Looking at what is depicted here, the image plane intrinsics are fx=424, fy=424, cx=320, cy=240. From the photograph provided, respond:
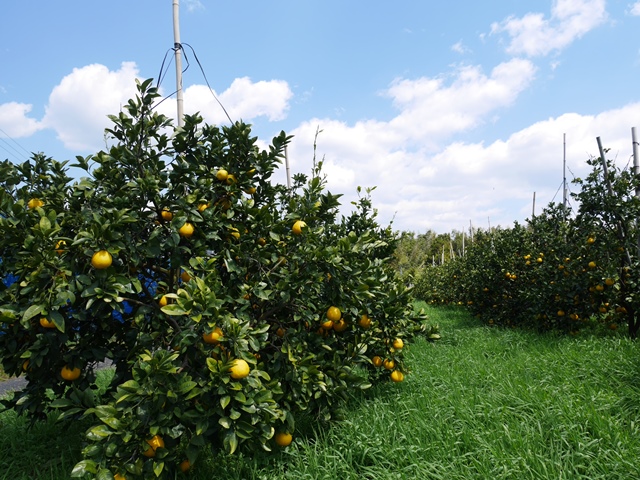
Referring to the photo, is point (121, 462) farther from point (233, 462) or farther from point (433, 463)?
point (433, 463)

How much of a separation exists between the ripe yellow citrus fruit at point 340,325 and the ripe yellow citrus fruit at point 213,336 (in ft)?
2.69

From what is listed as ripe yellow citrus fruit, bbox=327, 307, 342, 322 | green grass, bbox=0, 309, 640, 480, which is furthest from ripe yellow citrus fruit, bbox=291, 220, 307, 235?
green grass, bbox=0, 309, 640, 480

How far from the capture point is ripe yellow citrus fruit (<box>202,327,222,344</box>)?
1.76 metres

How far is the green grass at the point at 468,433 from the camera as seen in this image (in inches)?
79.6

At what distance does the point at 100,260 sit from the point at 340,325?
51.3 inches

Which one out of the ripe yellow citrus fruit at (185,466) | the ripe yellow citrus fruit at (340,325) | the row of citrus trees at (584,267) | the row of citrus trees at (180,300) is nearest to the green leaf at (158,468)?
the row of citrus trees at (180,300)

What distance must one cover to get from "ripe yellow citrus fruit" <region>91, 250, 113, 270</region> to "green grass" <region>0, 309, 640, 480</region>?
3.50ft

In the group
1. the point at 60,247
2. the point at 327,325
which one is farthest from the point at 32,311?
the point at 327,325

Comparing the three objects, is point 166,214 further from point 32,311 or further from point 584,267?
point 584,267

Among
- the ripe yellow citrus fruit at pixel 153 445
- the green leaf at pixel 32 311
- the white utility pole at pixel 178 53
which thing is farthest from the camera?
the white utility pole at pixel 178 53

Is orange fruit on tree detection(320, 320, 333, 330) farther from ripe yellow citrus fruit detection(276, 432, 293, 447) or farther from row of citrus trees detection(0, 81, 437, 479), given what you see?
ripe yellow citrus fruit detection(276, 432, 293, 447)

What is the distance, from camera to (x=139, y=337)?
2.06m

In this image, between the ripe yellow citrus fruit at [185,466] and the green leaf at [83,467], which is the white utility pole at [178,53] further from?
the green leaf at [83,467]

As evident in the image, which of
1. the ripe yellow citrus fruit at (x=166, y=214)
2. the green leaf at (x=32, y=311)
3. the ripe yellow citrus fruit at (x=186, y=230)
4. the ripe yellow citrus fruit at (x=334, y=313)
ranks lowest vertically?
the ripe yellow citrus fruit at (x=334, y=313)
